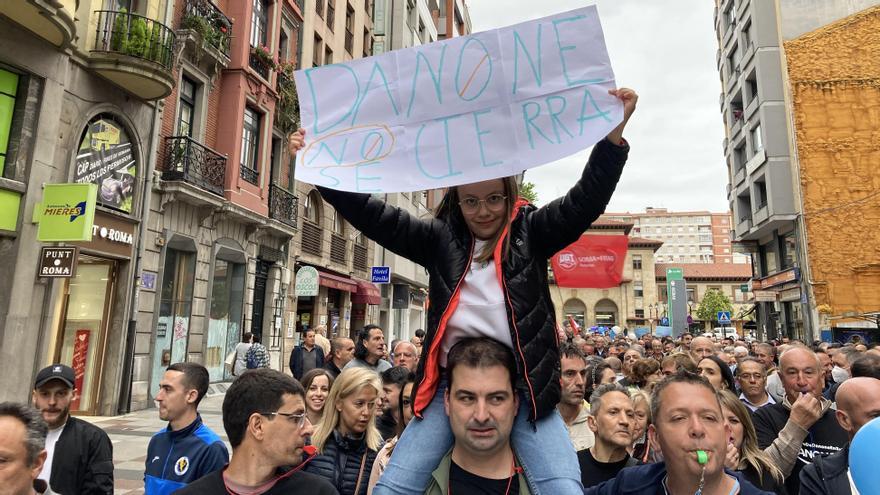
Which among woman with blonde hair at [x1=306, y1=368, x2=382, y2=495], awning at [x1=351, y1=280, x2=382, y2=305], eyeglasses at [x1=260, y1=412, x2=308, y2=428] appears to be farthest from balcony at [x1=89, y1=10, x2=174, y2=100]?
awning at [x1=351, y1=280, x2=382, y2=305]

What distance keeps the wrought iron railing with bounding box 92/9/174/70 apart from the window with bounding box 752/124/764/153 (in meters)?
32.0

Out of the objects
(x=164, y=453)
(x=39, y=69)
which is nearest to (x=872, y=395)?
(x=164, y=453)

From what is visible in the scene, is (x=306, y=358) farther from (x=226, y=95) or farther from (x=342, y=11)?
(x=342, y=11)

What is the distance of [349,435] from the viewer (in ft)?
13.9

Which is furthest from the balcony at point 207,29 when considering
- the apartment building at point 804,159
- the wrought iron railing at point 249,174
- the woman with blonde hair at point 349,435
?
the apartment building at point 804,159

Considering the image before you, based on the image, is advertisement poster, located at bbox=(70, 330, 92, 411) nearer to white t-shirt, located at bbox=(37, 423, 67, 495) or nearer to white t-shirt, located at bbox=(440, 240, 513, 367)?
white t-shirt, located at bbox=(37, 423, 67, 495)

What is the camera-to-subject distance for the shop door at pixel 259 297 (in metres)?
18.4

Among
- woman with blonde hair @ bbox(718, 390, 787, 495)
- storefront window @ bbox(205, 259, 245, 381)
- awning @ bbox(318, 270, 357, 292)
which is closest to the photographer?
woman with blonde hair @ bbox(718, 390, 787, 495)

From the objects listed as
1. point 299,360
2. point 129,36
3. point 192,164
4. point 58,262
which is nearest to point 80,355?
point 58,262

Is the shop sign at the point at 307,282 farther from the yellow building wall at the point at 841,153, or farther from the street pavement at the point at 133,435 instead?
the yellow building wall at the point at 841,153

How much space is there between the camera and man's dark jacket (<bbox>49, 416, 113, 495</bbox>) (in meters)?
3.91

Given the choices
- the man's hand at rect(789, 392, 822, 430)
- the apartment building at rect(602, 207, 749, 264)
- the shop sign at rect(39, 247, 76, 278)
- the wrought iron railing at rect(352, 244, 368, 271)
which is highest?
the apartment building at rect(602, 207, 749, 264)

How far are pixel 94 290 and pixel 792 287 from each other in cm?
3312

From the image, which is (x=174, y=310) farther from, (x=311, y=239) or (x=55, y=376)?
(x=55, y=376)
